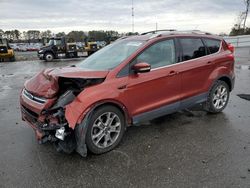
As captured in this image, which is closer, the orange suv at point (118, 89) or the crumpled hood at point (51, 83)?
the orange suv at point (118, 89)

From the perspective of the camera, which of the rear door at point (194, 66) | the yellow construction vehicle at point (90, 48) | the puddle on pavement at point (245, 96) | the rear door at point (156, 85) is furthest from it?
the yellow construction vehicle at point (90, 48)

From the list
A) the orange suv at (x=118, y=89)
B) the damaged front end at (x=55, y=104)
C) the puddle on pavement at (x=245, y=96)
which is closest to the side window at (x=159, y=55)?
the orange suv at (x=118, y=89)

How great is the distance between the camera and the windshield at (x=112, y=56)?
387 cm

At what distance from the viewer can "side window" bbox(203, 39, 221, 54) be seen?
4922 mm

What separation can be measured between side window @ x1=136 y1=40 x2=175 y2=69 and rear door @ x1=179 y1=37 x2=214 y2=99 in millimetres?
245

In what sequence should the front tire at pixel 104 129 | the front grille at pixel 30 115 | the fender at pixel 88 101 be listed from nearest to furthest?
the fender at pixel 88 101, the front tire at pixel 104 129, the front grille at pixel 30 115

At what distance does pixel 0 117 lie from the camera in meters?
5.21

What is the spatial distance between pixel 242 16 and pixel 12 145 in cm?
3878

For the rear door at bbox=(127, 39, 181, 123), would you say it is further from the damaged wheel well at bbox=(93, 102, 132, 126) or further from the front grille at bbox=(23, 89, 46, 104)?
the front grille at bbox=(23, 89, 46, 104)

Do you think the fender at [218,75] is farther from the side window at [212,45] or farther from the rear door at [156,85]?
the rear door at [156,85]

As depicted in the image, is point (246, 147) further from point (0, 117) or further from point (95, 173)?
point (0, 117)

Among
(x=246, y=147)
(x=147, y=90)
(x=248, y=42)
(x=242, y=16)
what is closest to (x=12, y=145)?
(x=147, y=90)

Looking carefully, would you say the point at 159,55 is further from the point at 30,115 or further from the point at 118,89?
the point at 30,115

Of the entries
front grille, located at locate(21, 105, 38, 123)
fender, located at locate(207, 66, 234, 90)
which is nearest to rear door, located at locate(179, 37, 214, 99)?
fender, located at locate(207, 66, 234, 90)
